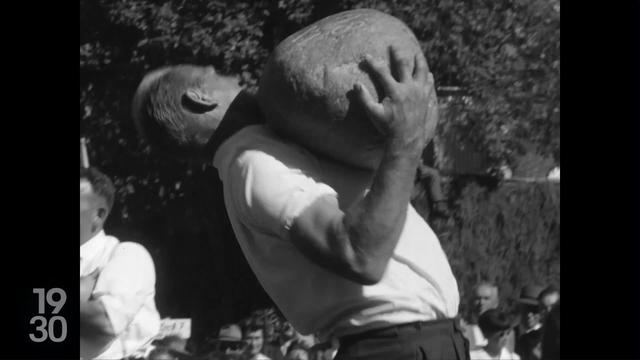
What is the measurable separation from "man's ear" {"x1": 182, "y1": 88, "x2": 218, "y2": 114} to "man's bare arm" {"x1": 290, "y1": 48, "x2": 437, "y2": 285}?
461mm

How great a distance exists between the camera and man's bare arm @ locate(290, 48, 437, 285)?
2.64 meters

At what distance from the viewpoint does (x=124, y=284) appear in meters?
4.16

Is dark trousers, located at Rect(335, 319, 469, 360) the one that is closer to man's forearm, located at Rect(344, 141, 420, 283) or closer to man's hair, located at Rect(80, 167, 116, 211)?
man's forearm, located at Rect(344, 141, 420, 283)

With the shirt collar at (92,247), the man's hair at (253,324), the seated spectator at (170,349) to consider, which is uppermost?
the shirt collar at (92,247)

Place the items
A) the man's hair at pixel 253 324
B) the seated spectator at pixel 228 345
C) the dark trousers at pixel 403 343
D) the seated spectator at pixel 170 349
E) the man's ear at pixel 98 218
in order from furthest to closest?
the man's hair at pixel 253 324
the seated spectator at pixel 228 345
the seated spectator at pixel 170 349
the man's ear at pixel 98 218
the dark trousers at pixel 403 343

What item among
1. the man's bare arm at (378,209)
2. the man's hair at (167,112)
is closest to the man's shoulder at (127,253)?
the man's hair at (167,112)

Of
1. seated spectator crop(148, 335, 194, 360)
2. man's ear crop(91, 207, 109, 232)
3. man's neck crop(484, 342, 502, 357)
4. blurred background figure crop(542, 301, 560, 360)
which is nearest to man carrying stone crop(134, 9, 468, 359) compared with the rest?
man's ear crop(91, 207, 109, 232)

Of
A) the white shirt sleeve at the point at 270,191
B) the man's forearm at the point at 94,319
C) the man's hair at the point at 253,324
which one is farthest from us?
the man's hair at the point at 253,324

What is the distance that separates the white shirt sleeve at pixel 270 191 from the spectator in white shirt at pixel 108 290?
1.37m

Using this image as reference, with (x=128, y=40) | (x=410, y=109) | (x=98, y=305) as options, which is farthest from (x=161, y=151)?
(x=128, y=40)

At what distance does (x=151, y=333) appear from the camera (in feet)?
15.0

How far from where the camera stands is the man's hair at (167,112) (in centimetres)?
302

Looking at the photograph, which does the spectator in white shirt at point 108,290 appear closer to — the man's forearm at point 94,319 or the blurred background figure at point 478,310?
the man's forearm at point 94,319
